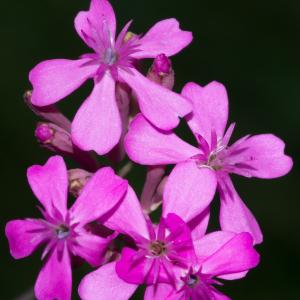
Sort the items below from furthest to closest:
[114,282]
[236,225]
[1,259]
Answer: [1,259] < [236,225] < [114,282]

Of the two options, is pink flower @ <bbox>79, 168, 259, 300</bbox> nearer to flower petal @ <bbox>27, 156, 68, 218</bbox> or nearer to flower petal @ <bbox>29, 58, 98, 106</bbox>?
flower petal @ <bbox>27, 156, 68, 218</bbox>

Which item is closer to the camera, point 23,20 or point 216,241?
point 216,241

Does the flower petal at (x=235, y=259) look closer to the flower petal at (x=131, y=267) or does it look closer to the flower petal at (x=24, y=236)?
the flower petal at (x=131, y=267)

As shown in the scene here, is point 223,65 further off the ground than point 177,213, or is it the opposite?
point 177,213

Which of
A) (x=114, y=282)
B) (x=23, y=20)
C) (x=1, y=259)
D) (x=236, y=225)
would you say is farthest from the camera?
(x=23, y=20)

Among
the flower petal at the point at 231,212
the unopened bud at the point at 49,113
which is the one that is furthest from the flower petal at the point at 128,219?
the unopened bud at the point at 49,113

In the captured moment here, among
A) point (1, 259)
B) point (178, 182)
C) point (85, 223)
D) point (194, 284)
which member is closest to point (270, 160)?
point (178, 182)

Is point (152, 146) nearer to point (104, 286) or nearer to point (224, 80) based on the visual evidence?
point (104, 286)

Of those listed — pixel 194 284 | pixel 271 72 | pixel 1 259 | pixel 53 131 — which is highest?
pixel 53 131

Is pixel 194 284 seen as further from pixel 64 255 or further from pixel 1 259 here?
pixel 1 259

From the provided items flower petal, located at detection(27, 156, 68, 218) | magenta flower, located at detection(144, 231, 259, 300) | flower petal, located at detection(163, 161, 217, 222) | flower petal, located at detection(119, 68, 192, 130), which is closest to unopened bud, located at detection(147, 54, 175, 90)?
flower petal, located at detection(119, 68, 192, 130)
